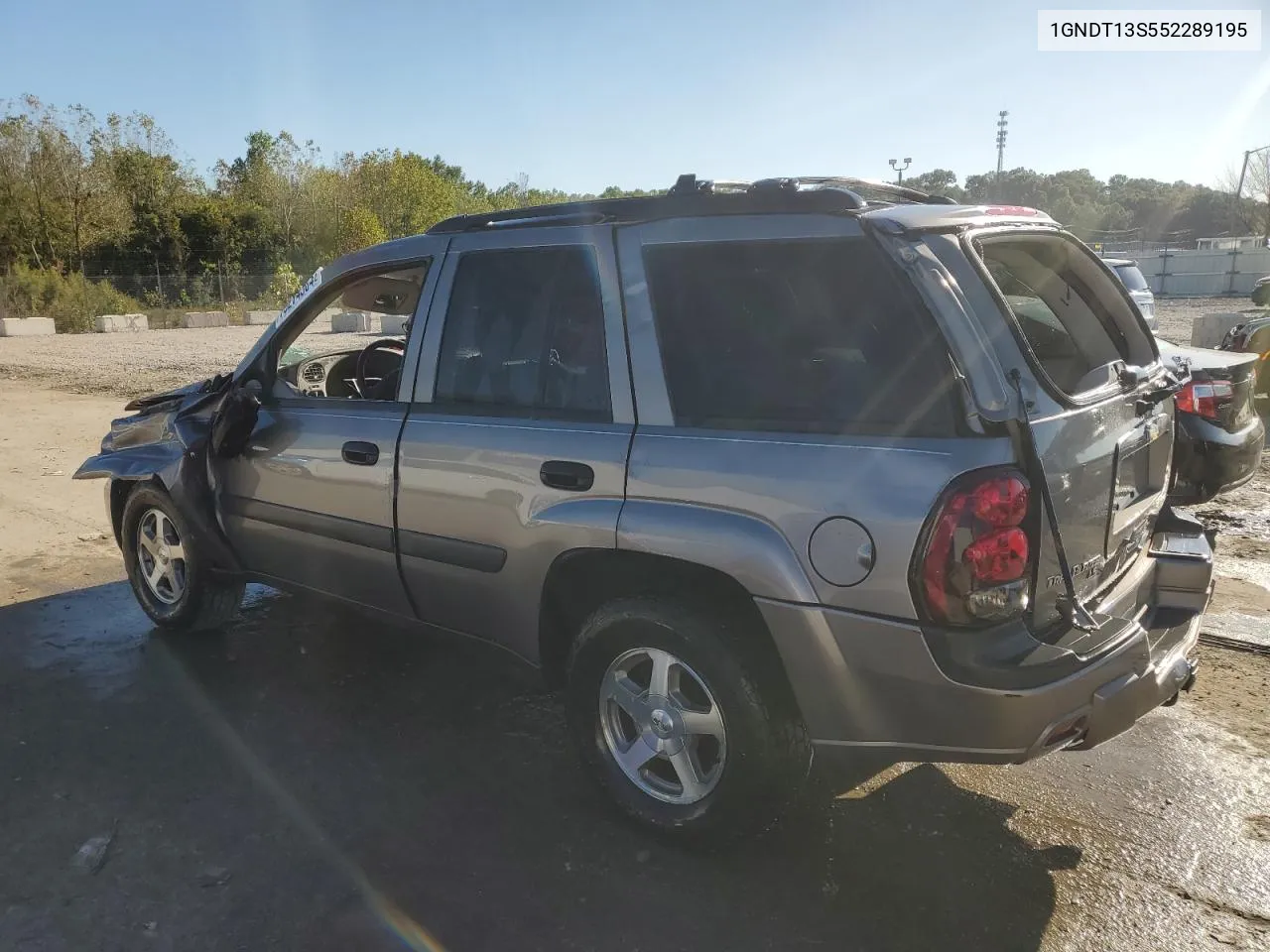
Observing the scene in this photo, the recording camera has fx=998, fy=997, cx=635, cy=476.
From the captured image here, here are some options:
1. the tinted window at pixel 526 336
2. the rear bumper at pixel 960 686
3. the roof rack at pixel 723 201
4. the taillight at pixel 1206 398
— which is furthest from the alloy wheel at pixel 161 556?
the taillight at pixel 1206 398

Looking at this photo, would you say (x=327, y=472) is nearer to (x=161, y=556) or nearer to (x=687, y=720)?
(x=161, y=556)

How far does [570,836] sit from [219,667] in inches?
87.9

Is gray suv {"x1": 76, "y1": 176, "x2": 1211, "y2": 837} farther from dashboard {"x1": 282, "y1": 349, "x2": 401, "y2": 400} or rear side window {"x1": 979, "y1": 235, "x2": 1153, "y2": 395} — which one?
dashboard {"x1": 282, "y1": 349, "x2": 401, "y2": 400}

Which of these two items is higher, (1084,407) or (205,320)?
(1084,407)

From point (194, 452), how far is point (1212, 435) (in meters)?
5.25

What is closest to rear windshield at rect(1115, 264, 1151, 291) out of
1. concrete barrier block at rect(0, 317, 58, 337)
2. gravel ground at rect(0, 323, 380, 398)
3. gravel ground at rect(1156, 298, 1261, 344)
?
gravel ground at rect(1156, 298, 1261, 344)

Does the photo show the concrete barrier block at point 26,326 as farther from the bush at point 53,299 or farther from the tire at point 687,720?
the tire at point 687,720

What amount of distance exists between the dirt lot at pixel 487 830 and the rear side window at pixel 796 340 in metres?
1.37

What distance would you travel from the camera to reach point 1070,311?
3682 mm

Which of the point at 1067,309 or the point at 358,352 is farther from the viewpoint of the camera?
the point at 358,352

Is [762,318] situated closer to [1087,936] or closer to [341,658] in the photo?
[1087,936]

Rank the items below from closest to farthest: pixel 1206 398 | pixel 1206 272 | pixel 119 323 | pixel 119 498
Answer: pixel 119 498 → pixel 1206 398 → pixel 119 323 → pixel 1206 272

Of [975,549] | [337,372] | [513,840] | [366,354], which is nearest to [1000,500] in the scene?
[975,549]

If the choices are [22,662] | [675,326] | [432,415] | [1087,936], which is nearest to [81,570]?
[22,662]
